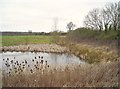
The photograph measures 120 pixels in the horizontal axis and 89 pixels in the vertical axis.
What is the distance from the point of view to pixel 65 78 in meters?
5.66

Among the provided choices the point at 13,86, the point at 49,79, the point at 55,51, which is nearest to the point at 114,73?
the point at 49,79

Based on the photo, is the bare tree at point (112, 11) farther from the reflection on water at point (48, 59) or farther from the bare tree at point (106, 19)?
the reflection on water at point (48, 59)

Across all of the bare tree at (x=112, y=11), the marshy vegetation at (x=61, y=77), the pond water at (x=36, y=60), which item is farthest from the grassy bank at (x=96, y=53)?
the bare tree at (x=112, y=11)

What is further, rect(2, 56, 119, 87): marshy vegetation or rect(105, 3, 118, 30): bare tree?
rect(105, 3, 118, 30): bare tree

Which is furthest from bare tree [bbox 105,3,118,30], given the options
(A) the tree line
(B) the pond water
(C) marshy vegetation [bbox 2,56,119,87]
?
(C) marshy vegetation [bbox 2,56,119,87]

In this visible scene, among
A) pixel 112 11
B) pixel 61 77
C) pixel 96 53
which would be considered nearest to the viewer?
pixel 61 77

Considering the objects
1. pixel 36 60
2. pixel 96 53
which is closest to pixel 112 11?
pixel 96 53

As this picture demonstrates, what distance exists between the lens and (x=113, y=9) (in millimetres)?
28078

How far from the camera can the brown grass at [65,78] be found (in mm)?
5379

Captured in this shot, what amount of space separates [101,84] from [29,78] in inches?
70.8

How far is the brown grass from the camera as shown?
5.38 meters

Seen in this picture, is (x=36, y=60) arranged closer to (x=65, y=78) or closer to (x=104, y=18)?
(x=65, y=78)

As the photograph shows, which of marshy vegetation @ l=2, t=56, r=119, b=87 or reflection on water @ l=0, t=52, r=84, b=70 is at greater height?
marshy vegetation @ l=2, t=56, r=119, b=87

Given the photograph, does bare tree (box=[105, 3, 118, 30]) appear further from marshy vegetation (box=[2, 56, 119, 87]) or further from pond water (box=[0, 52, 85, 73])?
marshy vegetation (box=[2, 56, 119, 87])
